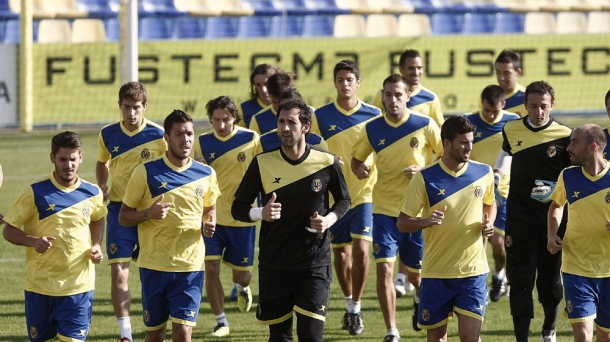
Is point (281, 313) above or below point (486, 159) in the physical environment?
→ below

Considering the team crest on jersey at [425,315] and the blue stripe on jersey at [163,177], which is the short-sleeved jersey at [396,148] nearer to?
the team crest on jersey at [425,315]

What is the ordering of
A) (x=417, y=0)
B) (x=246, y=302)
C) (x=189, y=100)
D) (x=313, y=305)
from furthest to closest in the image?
(x=417, y=0), (x=189, y=100), (x=246, y=302), (x=313, y=305)

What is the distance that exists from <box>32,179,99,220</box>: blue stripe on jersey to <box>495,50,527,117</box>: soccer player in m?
5.29

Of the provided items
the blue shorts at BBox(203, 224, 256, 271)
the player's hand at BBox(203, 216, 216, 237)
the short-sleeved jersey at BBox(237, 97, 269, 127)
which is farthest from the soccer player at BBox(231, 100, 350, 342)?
the short-sleeved jersey at BBox(237, 97, 269, 127)

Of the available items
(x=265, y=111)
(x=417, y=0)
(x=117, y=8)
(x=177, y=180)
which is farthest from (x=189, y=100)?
(x=177, y=180)

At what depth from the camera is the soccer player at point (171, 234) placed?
7.90m

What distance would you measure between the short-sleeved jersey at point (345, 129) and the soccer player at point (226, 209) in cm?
79

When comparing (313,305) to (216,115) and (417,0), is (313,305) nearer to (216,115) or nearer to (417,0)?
(216,115)

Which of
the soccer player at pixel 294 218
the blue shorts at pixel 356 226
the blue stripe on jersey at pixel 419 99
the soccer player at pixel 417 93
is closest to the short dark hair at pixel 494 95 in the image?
the soccer player at pixel 417 93

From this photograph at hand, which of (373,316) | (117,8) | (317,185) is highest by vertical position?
(117,8)

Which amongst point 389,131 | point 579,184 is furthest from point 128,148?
point 579,184

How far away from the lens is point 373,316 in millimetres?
10742

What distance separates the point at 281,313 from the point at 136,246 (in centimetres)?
269

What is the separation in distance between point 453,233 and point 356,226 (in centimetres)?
260
